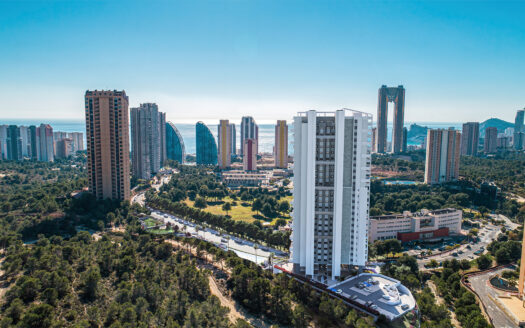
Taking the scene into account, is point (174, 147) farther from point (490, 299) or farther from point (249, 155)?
point (490, 299)

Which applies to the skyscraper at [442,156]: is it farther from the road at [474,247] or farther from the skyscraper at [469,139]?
the skyscraper at [469,139]

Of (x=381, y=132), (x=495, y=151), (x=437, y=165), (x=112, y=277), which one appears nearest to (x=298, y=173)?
(x=112, y=277)

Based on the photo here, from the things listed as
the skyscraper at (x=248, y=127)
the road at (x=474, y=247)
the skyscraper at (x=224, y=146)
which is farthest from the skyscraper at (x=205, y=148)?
the road at (x=474, y=247)

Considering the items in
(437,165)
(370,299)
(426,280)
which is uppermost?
(437,165)

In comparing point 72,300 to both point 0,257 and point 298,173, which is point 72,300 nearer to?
point 0,257

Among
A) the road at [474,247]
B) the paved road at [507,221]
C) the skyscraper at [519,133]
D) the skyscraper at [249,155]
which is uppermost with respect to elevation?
the skyscraper at [519,133]

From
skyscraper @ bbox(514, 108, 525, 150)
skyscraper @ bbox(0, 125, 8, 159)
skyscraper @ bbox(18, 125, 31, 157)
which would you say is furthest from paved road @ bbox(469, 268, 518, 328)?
skyscraper @ bbox(514, 108, 525, 150)
